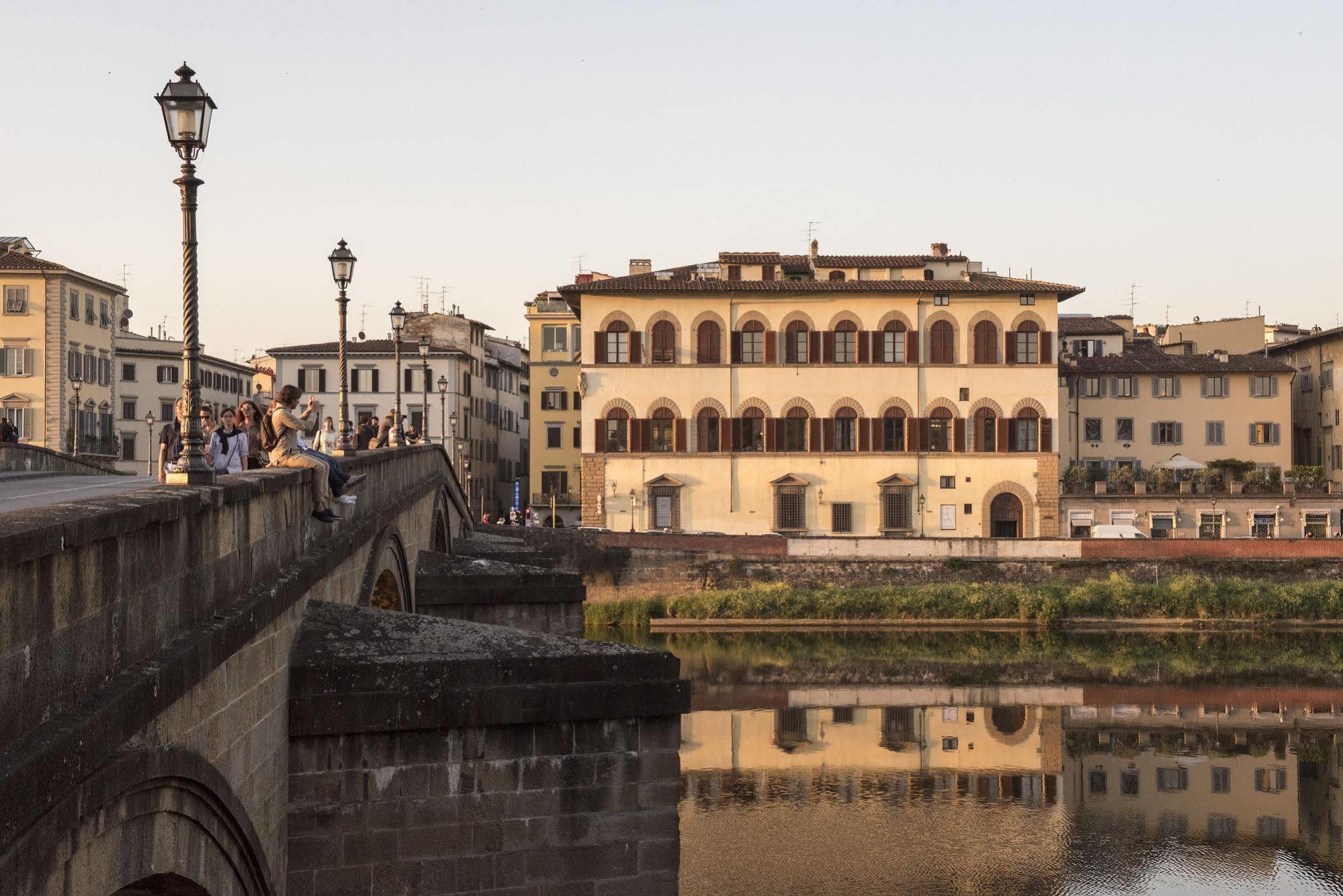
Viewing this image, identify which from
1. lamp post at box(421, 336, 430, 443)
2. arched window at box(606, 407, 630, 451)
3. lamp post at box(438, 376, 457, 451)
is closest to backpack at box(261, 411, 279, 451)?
lamp post at box(421, 336, 430, 443)

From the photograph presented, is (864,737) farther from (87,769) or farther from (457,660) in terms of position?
(87,769)

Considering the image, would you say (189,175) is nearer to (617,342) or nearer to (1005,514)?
(617,342)

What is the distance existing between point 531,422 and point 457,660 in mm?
50197

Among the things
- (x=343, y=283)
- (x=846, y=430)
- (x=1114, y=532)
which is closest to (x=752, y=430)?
(x=846, y=430)

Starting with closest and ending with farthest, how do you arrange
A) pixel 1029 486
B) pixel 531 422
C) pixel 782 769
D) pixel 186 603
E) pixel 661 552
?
pixel 186 603
pixel 782 769
pixel 661 552
pixel 1029 486
pixel 531 422

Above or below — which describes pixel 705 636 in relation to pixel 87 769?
below

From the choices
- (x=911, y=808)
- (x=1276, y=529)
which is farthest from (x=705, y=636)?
(x=1276, y=529)

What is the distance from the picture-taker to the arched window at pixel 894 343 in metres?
50.8

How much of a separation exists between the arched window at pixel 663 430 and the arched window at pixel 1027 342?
10.9 metres

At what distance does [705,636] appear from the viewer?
43.0m

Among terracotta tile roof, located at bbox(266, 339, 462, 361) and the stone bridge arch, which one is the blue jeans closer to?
the stone bridge arch

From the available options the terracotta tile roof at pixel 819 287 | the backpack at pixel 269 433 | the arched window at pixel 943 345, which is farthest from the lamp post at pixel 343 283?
the arched window at pixel 943 345

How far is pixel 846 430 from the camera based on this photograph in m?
50.8

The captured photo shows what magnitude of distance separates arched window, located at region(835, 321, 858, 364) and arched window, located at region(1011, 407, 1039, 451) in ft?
17.6
